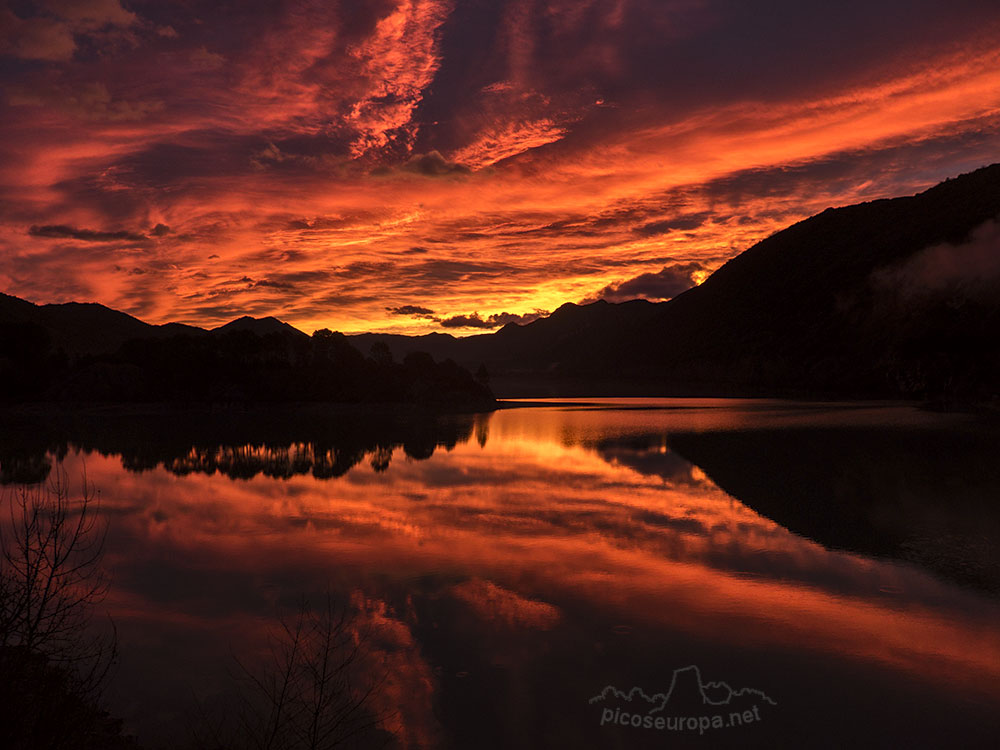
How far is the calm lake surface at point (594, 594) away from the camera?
12453mm

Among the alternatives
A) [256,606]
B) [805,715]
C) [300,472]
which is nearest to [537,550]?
[256,606]

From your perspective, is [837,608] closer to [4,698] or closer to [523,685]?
[523,685]

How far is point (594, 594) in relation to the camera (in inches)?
756

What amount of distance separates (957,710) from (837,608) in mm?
5625
